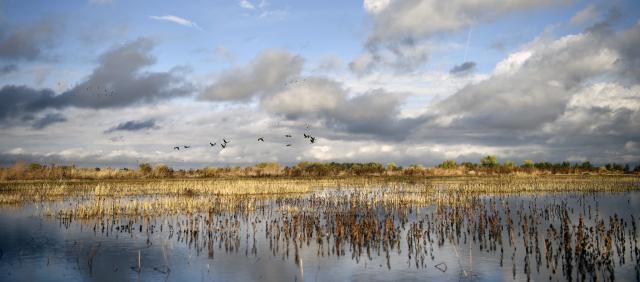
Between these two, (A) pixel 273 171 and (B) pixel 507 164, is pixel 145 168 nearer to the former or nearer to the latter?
(A) pixel 273 171

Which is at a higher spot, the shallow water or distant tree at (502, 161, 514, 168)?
distant tree at (502, 161, 514, 168)

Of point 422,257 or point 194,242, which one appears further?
point 194,242

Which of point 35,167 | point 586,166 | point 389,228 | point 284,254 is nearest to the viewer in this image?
point 284,254

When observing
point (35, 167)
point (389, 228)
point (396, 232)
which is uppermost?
point (35, 167)

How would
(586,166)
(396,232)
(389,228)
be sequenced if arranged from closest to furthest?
(389,228), (396,232), (586,166)

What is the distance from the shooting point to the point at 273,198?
32344 mm

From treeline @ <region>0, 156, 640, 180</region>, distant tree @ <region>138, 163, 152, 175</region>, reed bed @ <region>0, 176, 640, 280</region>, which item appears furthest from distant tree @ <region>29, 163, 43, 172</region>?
reed bed @ <region>0, 176, 640, 280</region>

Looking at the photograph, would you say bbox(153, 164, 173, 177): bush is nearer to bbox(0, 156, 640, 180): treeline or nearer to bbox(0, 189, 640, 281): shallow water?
bbox(0, 156, 640, 180): treeline

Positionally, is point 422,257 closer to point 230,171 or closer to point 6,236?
point 6,236

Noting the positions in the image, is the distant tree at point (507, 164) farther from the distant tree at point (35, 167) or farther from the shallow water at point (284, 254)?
the distant tree at point (35, 167)

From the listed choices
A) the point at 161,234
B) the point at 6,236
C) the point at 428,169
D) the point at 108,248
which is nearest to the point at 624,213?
the point at 161,234

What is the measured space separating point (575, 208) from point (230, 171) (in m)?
50.3

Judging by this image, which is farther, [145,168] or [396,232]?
[145,168]

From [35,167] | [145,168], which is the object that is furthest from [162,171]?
[35,167]
